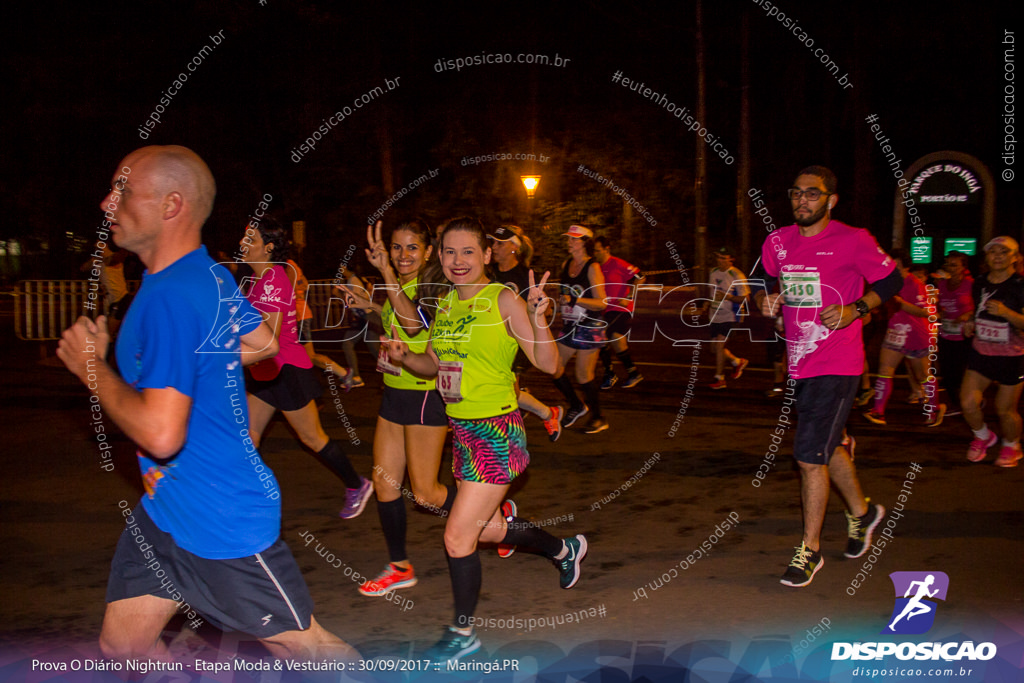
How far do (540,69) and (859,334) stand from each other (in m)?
21.7

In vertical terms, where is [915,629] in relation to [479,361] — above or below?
below

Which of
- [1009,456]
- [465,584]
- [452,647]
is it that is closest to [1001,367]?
[1009,456]

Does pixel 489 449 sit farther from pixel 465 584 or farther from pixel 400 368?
pixel 400 368

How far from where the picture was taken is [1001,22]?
22.5 m

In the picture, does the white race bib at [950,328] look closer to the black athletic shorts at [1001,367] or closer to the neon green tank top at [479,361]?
the black athletic shorts at [1001,367]

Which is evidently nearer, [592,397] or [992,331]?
[992,331]

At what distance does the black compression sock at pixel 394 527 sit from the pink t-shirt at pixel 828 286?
2.26 metres

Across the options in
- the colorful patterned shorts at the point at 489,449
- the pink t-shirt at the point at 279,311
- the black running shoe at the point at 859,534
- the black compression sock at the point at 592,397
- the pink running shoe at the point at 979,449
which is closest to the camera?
the colorful patterned shorts at the point at 489,449

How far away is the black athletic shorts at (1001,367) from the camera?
7.20 metres

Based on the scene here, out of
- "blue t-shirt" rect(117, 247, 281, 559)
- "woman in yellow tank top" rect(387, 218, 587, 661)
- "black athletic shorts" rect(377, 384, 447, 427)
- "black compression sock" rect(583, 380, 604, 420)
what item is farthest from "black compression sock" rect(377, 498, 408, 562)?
"black compression sock" rect(583, 380, 604, 420)

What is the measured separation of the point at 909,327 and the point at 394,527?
6194 mm

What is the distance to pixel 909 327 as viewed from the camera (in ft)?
29.9

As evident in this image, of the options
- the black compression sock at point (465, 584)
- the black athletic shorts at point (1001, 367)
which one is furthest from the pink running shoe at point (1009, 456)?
the black compression sock at point (465, 584)

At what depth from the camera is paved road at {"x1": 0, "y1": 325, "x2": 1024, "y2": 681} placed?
4.18 metres
